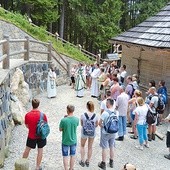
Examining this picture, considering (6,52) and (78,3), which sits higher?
(78,3)

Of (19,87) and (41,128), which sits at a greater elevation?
(19,87)

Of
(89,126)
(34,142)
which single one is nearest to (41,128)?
(34,142)

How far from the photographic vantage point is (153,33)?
1434 centimetres

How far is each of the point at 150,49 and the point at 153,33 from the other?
52.6 inches

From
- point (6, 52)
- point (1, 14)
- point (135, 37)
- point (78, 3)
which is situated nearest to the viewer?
point (6, 52)

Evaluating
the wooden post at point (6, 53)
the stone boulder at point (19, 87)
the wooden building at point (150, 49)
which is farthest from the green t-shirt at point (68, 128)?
the wooden building at point (150, 49)

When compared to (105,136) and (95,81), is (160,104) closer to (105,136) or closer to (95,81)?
(105,136)

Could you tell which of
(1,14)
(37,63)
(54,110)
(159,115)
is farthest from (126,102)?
(1,14)

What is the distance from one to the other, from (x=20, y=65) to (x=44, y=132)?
6.28 m

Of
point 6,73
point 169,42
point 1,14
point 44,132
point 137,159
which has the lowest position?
point 137,159

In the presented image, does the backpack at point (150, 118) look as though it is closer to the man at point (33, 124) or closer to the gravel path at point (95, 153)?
the gravel path at point (95, 153)

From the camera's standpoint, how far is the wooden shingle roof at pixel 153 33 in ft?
42.8

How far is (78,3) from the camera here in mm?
31984

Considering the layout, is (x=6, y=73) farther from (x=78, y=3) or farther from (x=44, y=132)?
(x=78, y=3)
